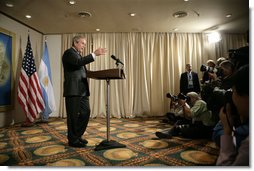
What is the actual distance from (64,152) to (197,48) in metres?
3.49

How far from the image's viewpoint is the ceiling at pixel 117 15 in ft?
8.34

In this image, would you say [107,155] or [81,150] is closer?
[107,155]

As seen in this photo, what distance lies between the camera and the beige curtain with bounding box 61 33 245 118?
4.21 metres

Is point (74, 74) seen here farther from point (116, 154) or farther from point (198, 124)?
point (198, 124)

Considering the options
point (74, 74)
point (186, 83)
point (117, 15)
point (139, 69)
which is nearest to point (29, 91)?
point (74, 74)

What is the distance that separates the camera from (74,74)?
1.71m

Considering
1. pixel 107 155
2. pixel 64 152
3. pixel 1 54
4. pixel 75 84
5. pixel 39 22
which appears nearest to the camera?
pixel 107 155

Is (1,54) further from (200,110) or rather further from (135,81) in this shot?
(200,110)

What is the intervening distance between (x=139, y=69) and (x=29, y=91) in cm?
260

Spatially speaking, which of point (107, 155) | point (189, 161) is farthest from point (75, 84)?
point (189, 161)

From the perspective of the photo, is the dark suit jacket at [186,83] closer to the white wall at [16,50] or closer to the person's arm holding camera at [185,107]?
the person's arm holding camera at [185,107]

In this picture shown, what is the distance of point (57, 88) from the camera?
417 centimetres

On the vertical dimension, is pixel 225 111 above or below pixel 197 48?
below

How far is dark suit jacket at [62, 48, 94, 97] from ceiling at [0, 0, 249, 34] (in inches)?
50.2
